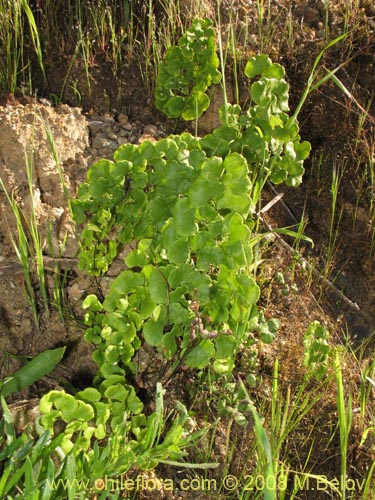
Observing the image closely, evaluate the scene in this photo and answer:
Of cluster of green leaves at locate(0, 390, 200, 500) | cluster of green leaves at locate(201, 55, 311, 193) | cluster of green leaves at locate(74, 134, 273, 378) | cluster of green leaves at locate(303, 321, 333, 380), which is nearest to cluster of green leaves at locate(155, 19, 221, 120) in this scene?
cluster of green leaves at locate(201, 55, 311, 193)

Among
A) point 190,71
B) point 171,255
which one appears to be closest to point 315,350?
point 171,255

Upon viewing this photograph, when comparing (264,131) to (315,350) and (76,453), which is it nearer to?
(315,350)

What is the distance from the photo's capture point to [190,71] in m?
2.01

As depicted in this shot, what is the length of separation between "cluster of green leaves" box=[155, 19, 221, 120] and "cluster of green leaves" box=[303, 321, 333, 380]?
2.55 feet

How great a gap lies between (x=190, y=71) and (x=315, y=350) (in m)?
0.97

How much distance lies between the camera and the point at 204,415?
71.9 inches

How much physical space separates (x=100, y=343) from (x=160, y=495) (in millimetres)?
451

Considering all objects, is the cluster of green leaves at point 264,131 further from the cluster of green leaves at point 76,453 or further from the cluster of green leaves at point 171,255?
the cluster of green leaves at point 76,453

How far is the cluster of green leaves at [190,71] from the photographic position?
77.0 inches

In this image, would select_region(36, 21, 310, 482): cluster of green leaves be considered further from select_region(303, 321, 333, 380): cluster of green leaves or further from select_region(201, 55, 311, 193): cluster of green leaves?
select_region(303, 321, 333, 380): cluster of green leaves

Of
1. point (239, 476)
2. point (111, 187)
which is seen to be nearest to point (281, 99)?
point (111, 187)

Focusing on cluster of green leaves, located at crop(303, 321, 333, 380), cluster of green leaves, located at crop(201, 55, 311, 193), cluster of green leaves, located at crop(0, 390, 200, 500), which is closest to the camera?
cluster of green leaves, located at crop(0, 390, 200, 500)

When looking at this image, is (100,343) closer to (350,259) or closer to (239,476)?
(239,476)

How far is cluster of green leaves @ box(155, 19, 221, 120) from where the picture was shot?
6.42 ft
